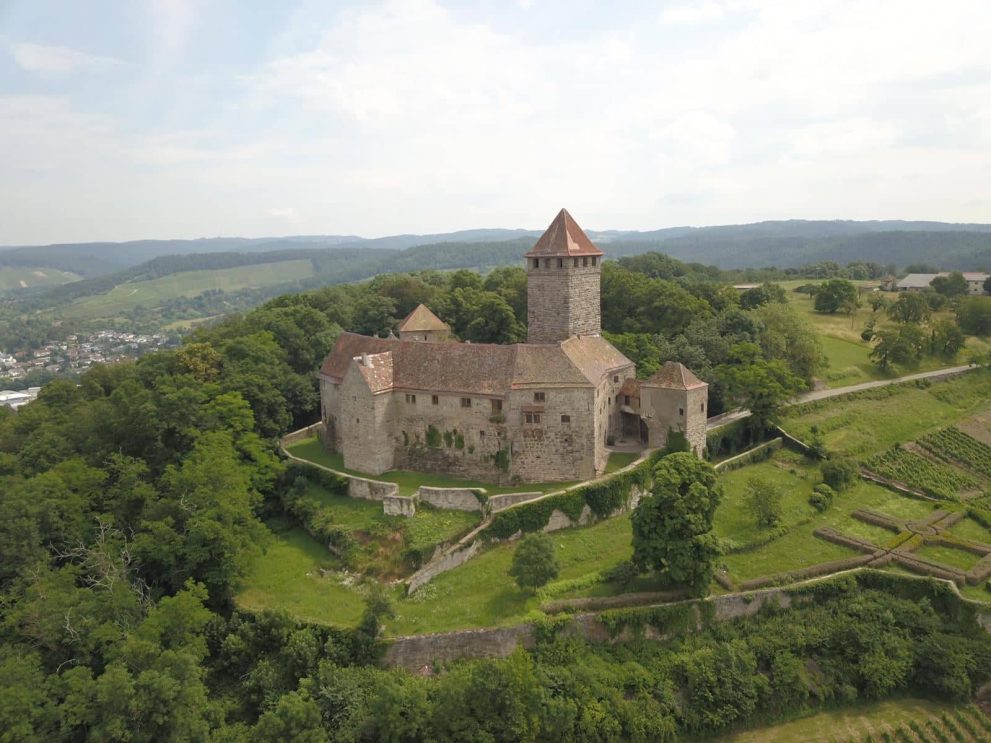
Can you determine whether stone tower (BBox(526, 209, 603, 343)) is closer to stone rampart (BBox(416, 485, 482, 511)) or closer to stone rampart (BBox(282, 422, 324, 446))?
stone rampart (BBox(416, 485, 482, 511))

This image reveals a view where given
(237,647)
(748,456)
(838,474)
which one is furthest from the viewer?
(748,456)

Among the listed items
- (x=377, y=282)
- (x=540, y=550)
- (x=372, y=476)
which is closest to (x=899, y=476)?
(x=540, y=550)

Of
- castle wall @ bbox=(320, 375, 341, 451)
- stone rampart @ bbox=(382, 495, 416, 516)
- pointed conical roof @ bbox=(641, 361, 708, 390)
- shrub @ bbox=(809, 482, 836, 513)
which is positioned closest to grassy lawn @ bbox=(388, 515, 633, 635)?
stone rampart @ bbox=(382, 495, 416, 516)

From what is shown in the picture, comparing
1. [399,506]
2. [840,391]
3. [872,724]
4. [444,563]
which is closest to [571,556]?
[444,563]

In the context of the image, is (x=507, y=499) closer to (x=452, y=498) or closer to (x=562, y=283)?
(x=452, y=498)

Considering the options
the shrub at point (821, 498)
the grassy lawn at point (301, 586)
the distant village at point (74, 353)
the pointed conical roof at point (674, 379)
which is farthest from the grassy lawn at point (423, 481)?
the distant village at point (74, 353)

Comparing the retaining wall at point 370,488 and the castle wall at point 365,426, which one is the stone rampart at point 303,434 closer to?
the castle wall at point 365,426
